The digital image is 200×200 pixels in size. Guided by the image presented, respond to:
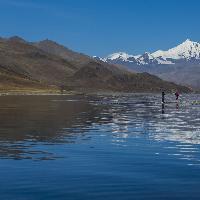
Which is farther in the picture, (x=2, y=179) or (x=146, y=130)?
(x=146, y=130)

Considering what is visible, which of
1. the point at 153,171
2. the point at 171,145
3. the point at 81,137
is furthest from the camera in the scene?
the point at 81,137

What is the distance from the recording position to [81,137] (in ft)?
164

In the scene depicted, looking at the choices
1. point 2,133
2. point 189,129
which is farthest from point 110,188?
point 189,129

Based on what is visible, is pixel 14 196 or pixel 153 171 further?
pixel 153 171

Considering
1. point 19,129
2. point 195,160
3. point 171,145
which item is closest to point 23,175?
point 195,160

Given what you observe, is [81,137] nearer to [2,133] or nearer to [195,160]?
[2,133]

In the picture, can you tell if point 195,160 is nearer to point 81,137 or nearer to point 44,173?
point 44,173

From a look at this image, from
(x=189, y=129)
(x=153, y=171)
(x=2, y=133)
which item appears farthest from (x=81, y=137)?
(x=153, y=171)

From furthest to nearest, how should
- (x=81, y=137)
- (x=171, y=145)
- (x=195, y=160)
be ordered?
(x=81, y=137), (x=171, y=145), (x=195, y=160)

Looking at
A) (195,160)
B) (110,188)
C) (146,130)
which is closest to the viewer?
(110,188)

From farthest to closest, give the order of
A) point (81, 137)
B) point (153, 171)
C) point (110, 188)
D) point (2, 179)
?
point (81, 137)
point (153, 171)
point (2, 179)
point (110, 188)

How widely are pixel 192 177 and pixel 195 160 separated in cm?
626

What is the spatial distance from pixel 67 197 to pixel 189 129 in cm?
3675

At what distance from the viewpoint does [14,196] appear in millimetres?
23469
